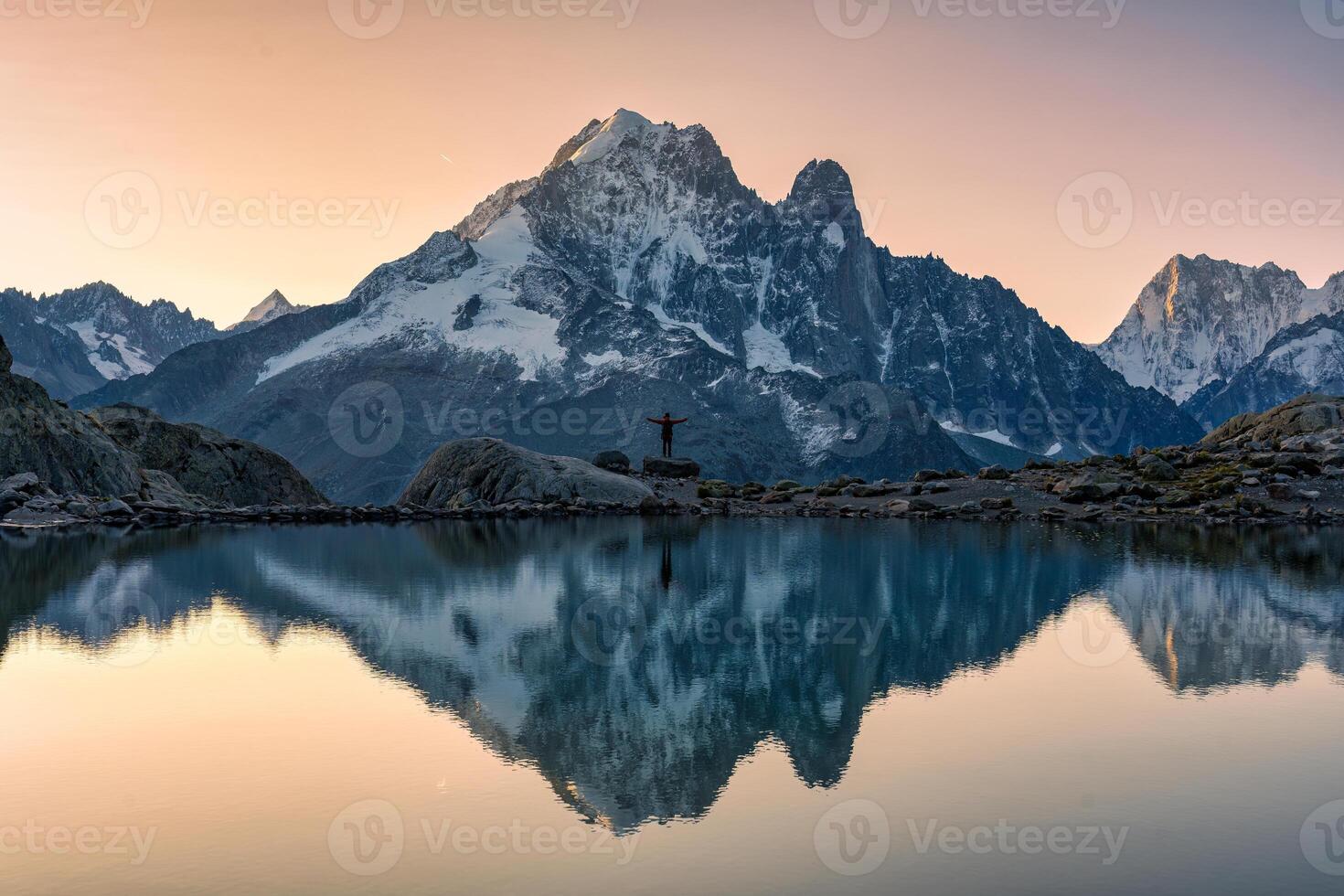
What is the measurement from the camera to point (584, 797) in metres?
19.2

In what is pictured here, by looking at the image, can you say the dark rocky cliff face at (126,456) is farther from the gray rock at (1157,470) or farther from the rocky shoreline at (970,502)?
the gray rock at (1157,470)

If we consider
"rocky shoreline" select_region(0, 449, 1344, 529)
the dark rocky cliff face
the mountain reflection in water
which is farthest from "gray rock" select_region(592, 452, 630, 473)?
the mountain reflection in water

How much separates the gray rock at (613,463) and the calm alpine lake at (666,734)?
59427mm

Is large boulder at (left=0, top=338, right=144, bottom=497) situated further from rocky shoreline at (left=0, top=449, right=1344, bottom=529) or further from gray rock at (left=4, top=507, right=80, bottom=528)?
gray rock at (left=4, top=507, right=80, bottom=528)

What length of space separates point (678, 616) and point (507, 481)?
54.1 m

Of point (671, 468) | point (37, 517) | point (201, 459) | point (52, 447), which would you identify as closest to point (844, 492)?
point (671, 468)

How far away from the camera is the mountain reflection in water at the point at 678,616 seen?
76.4 ft

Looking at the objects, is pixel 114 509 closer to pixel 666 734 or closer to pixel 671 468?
pixel 671 468

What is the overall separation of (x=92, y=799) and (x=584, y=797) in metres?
7.83

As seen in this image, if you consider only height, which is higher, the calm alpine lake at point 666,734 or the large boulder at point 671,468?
the large boulder at point 671,468

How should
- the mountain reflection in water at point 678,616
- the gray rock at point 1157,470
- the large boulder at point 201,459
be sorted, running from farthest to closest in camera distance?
the gray rock at point 1157,470 → the large boulder at point 201,459 → the mountain reflection in water at point 678,616

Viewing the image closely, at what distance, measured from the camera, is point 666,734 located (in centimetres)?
2303

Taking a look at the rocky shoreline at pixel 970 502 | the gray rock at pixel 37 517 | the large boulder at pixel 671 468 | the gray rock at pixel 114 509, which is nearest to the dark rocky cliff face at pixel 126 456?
the rocky shoreline at pixel 970 502

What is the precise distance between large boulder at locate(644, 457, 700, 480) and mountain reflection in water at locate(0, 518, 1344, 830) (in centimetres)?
4256
